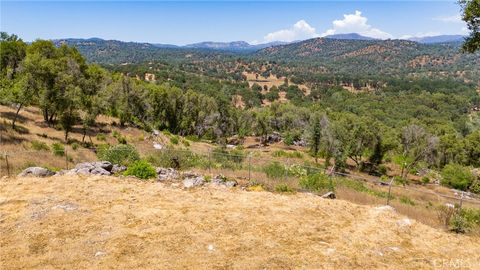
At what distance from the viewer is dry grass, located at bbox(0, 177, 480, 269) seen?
10445 millimetres

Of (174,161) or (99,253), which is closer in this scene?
(99,253)

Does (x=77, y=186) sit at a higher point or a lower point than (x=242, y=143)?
higher

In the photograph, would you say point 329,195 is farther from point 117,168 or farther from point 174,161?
point 117,168

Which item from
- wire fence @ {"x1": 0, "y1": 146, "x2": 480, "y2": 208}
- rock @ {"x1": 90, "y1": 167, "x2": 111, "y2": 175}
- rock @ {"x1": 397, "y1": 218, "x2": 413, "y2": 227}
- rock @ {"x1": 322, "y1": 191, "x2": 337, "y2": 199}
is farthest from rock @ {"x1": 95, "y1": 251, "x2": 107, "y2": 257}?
rock @ {"x1": 397, "y1": 218, "x2": 413, "y2": 227}

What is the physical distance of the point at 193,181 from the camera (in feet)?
57.9

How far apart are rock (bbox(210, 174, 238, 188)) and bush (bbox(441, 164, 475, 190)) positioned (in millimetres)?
51053

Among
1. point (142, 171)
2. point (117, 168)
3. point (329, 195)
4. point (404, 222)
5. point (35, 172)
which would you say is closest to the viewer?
point (404, 222)

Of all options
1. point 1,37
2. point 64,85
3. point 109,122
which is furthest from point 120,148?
point 1,37

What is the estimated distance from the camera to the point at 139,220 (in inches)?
508

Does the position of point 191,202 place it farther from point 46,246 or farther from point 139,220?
point 46,246

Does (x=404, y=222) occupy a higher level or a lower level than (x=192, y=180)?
lower

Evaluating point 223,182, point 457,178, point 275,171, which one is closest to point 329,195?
point 275,171

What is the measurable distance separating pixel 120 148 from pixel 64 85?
20982mm

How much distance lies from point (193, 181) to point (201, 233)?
5.72m
